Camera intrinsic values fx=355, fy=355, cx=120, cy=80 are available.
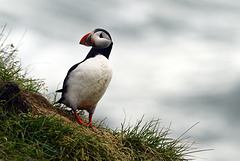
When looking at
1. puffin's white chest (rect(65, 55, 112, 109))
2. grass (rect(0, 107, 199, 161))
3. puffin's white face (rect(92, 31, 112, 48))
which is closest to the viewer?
grass (rect(0, 107, 199, 161))

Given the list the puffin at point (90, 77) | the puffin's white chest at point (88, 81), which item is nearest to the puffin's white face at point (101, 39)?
the puffin at point (90, 77)

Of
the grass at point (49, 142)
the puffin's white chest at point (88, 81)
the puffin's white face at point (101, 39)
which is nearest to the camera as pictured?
the grass at point (49, 142)

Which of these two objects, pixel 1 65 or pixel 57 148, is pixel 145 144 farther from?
pixel 1 65

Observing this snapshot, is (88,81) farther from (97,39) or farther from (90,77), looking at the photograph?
(97,39)

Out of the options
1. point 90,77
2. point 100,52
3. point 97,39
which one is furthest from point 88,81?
point 97,39

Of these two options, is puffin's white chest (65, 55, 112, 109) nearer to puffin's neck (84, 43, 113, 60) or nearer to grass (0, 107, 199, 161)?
puffin's neck (84, 43, 113, 60)

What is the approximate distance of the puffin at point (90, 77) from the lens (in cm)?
580

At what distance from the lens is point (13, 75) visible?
6141 mm

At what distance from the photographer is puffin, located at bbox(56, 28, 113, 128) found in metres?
5.80

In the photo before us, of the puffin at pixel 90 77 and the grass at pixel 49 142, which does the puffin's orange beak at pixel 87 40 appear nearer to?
the puffin at pixel 90 77

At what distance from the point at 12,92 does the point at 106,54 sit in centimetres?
190

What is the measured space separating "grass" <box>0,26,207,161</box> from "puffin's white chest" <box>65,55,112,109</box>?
70 centimetres

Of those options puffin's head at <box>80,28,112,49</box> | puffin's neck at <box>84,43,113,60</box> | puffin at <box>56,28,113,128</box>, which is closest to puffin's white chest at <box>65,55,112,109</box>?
puffin at <box>56,28,113,128</box>

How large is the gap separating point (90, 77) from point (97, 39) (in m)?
0.72
